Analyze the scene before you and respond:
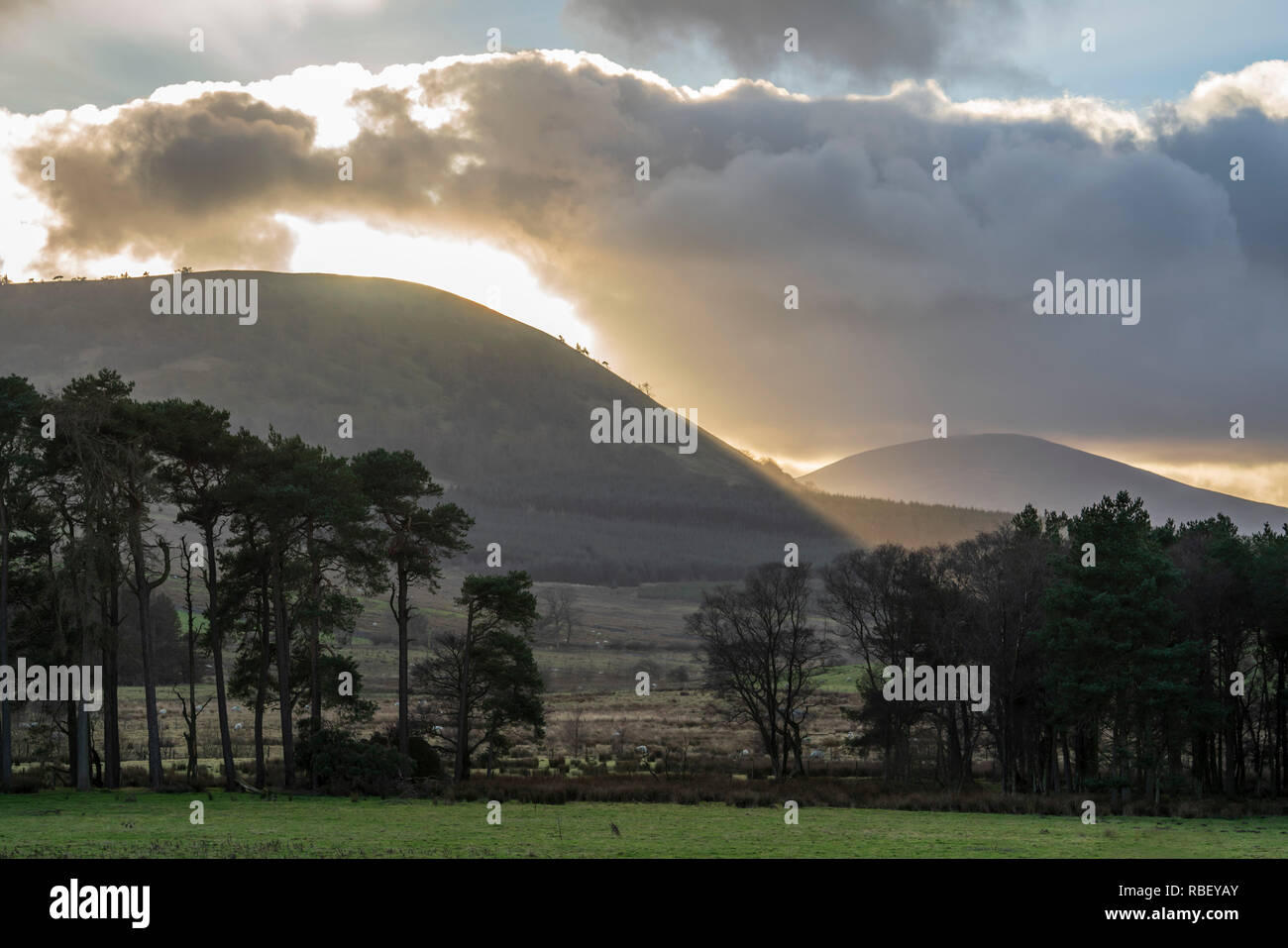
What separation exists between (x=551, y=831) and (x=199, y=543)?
83.0ft

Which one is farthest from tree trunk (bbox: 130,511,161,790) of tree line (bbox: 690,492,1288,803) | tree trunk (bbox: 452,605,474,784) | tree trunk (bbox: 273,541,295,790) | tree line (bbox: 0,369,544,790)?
tree line (bbox: 690,492,1288,803)

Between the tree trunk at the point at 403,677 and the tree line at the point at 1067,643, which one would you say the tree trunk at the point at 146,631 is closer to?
the tree trunk at the point at 403,677

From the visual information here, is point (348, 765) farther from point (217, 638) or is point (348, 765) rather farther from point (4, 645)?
point (4, 645)

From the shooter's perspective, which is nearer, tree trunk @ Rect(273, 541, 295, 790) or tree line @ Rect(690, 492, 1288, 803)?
tree trunk @ Rect(273, 541, 295, 790)

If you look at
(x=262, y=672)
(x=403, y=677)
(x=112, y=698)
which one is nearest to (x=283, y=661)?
(x=262, y=672)

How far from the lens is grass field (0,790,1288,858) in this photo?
29625mm

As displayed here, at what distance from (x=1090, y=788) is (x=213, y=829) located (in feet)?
151

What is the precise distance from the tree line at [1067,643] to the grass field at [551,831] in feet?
28.1

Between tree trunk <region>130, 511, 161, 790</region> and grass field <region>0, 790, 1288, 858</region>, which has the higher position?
tree trunk <region>130, 511, 161, 790</region>

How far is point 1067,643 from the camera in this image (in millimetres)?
57562

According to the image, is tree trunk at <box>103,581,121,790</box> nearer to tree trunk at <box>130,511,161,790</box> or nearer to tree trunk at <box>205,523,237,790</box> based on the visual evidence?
tree trunk at <box>130,511,161,790</box>

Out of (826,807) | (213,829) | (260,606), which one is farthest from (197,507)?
(826,807)

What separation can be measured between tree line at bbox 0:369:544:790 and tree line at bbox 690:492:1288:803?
76.2 ft

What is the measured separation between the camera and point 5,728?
48.9 metres
